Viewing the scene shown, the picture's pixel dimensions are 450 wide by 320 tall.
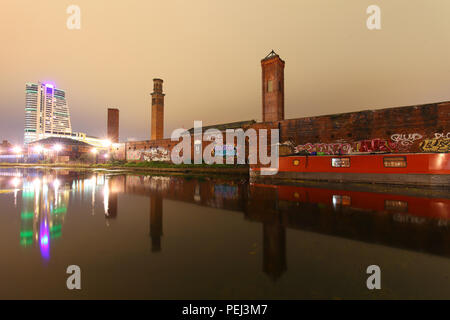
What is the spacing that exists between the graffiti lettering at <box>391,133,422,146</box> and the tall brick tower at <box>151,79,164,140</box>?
33143mm

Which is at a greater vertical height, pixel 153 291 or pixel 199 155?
pixel 199 155

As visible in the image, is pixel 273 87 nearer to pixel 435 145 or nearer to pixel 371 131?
pixel 371 131

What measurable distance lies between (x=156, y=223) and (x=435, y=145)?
49.5 ft

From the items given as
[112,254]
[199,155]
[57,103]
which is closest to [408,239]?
[112,254]

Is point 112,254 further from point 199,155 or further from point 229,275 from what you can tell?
point 199,155

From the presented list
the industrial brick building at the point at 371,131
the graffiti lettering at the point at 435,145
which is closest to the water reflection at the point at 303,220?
the graffiti lettering at the point at 435,145

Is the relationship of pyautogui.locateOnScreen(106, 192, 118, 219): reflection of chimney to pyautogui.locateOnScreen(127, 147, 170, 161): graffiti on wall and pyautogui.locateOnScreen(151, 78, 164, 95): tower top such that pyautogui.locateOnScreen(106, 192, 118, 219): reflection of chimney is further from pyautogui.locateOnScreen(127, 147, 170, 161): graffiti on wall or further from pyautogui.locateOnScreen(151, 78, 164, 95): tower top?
pyautogui.locateOnScreen(151, 78, 164, 95): tower top

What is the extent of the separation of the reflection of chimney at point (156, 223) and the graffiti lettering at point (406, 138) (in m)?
14.2

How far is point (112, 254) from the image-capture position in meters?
2.98

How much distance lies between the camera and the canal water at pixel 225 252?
215 centimetres

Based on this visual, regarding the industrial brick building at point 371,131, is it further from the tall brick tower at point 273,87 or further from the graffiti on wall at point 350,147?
the tall brick tower at point 273,87
